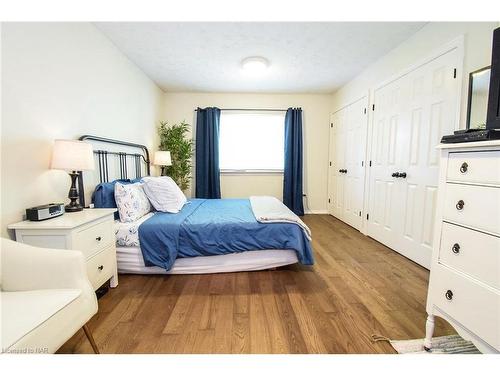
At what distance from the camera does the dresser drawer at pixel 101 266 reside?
153 centimetres

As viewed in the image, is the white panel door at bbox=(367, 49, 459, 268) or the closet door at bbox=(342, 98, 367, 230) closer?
the white panel door at bbox=(367, 49, 459, 268)

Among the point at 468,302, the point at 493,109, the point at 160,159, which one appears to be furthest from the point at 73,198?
→ the point at 493,109

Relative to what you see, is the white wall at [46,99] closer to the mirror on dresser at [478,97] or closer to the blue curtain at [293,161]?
the blue curtain at [293,161]

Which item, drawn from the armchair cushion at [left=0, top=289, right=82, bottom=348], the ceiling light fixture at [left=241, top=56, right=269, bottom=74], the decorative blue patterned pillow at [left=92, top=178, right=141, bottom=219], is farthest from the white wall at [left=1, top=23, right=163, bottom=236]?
the ceiling light fixture at [left=241, top=56, right=269, bottom=74]

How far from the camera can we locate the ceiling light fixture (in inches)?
114

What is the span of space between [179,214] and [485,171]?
2282 mm

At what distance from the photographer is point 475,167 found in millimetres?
959

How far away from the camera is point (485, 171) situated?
36.3 inches

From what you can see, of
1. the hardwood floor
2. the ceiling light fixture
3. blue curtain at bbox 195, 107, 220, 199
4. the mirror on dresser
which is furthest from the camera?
blue curtain at bbox 195, 107, 220, 199

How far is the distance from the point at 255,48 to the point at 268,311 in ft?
9.17

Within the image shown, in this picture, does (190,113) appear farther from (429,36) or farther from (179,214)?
(429,36)

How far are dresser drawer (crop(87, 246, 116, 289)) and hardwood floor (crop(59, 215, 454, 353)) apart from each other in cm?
19

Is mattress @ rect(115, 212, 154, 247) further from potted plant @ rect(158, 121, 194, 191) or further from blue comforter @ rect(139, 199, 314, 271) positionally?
potted plant @ rect(158, 121, 194, 191)

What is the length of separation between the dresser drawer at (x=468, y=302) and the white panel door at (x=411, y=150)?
135 centimetres
